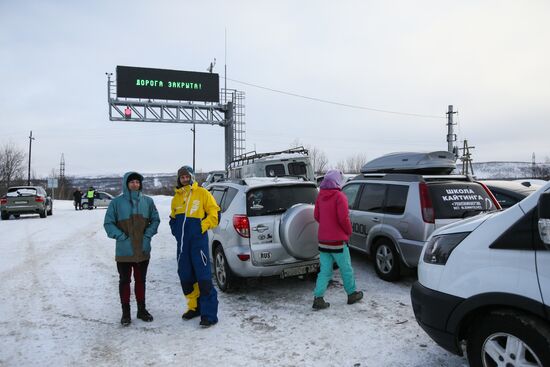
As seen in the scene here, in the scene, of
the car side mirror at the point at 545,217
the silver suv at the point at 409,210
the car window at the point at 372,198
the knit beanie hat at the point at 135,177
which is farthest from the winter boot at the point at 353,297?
the knit beanie hat at the point at 135,177

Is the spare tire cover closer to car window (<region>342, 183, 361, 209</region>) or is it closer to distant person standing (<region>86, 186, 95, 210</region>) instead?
car window (<region>342, 183, 361, 209</region>)

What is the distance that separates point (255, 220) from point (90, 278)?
339 cm

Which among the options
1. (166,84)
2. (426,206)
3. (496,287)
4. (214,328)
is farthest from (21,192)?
(496,287)

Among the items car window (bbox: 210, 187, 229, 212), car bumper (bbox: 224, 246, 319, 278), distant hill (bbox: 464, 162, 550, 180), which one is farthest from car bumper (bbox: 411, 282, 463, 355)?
distant hill (bbox: 464, 162, 550, 180)

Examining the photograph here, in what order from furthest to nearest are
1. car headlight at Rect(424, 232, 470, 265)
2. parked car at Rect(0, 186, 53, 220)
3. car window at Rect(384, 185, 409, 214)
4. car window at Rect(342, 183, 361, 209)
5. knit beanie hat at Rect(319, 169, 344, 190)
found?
parked car at Rect(0, 186, 53, 220) < car window at Rect(342, 183, 361, 209) < car window at Rect(384, 185, 409, 214) < knit beanie hat at Rect(319, 169, 344, 190) < car headlight at Rect(424, 232, 470, 265)

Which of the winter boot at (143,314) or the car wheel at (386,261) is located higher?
the car wheel at (386,261)

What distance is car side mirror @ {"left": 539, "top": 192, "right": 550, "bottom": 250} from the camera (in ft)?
7.55

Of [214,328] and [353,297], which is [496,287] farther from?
[214,328]

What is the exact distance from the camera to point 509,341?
249 cm

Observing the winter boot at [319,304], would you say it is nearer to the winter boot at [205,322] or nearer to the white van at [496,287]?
the winter boot at [205,322]

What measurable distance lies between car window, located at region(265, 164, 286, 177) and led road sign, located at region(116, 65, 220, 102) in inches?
631

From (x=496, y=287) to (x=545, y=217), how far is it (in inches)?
22.2

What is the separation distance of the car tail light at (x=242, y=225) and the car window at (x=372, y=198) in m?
2.39

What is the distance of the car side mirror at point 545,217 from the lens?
2.30m
